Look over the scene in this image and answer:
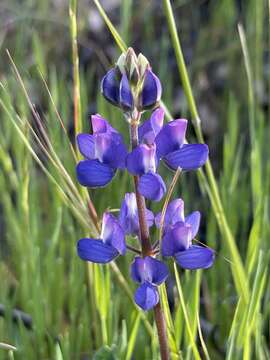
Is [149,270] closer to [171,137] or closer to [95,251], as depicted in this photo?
[95,251]

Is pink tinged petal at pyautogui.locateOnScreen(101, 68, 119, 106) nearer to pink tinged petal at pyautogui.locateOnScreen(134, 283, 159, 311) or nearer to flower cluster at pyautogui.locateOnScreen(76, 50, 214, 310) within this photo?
flower cluster at pyautogui.locateOnScreen(76, 50, 214, 310)

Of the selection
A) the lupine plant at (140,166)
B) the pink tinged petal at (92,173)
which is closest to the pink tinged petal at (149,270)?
the lupine plant at (140,166)

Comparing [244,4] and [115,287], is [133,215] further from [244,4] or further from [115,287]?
[244,4]

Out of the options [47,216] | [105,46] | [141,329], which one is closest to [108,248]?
[141,329]

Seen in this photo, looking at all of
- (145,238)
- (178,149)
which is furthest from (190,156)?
(145,238)

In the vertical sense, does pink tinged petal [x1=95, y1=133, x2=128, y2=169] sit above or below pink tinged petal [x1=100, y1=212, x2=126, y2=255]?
above

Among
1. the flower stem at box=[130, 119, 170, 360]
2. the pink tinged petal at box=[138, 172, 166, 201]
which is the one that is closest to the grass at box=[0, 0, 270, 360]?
the flower stem at box=[130, 119, 170, 360]

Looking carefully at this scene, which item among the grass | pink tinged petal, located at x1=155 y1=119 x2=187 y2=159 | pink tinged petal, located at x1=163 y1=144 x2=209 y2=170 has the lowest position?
the grass
